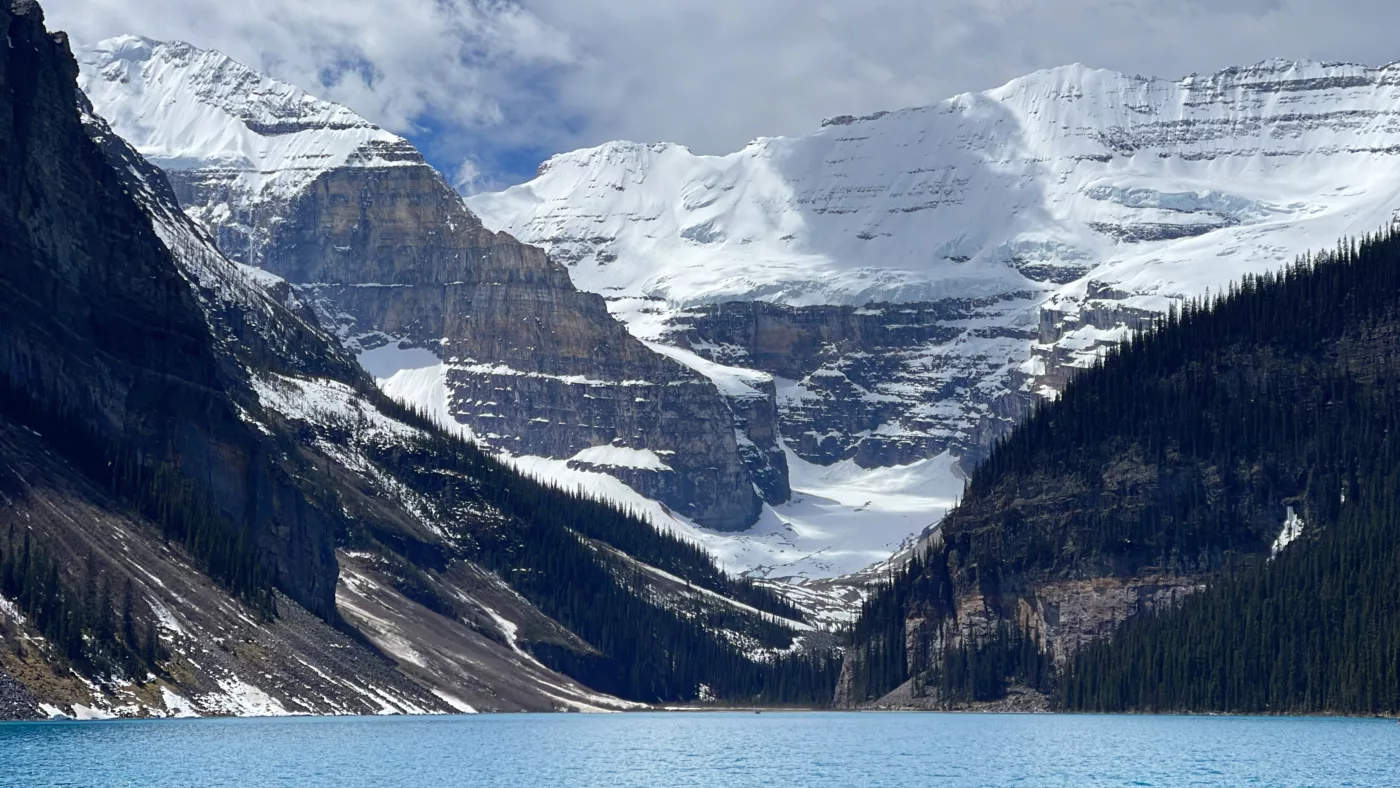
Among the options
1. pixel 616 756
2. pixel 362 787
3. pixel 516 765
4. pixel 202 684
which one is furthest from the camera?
pixel 202 684

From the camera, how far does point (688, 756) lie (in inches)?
6476

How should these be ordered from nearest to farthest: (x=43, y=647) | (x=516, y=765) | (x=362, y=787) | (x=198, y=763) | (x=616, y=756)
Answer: (x=362, y=787) < (x=198, y=763) < (x=516, y=765) < (x=616, y=756) < (x=43, y=647)

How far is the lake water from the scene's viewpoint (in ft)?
440

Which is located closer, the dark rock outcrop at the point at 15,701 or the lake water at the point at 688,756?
the lake water at the point at 688,756

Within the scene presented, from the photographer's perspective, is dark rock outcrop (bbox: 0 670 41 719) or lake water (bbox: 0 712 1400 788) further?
dark rock outcrop (bbox: 0 670 41 719)

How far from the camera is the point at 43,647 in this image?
177 m

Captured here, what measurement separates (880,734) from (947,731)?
659cm

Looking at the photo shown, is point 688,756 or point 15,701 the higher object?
point 688,756

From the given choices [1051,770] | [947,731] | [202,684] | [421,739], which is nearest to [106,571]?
[202,684]

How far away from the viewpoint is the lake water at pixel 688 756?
134 m

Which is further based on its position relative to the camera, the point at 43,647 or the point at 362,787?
the point at 43,647

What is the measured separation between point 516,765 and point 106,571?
201ft

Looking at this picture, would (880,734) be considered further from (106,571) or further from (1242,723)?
(106,571)

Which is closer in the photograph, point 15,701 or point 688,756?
point 688,756
